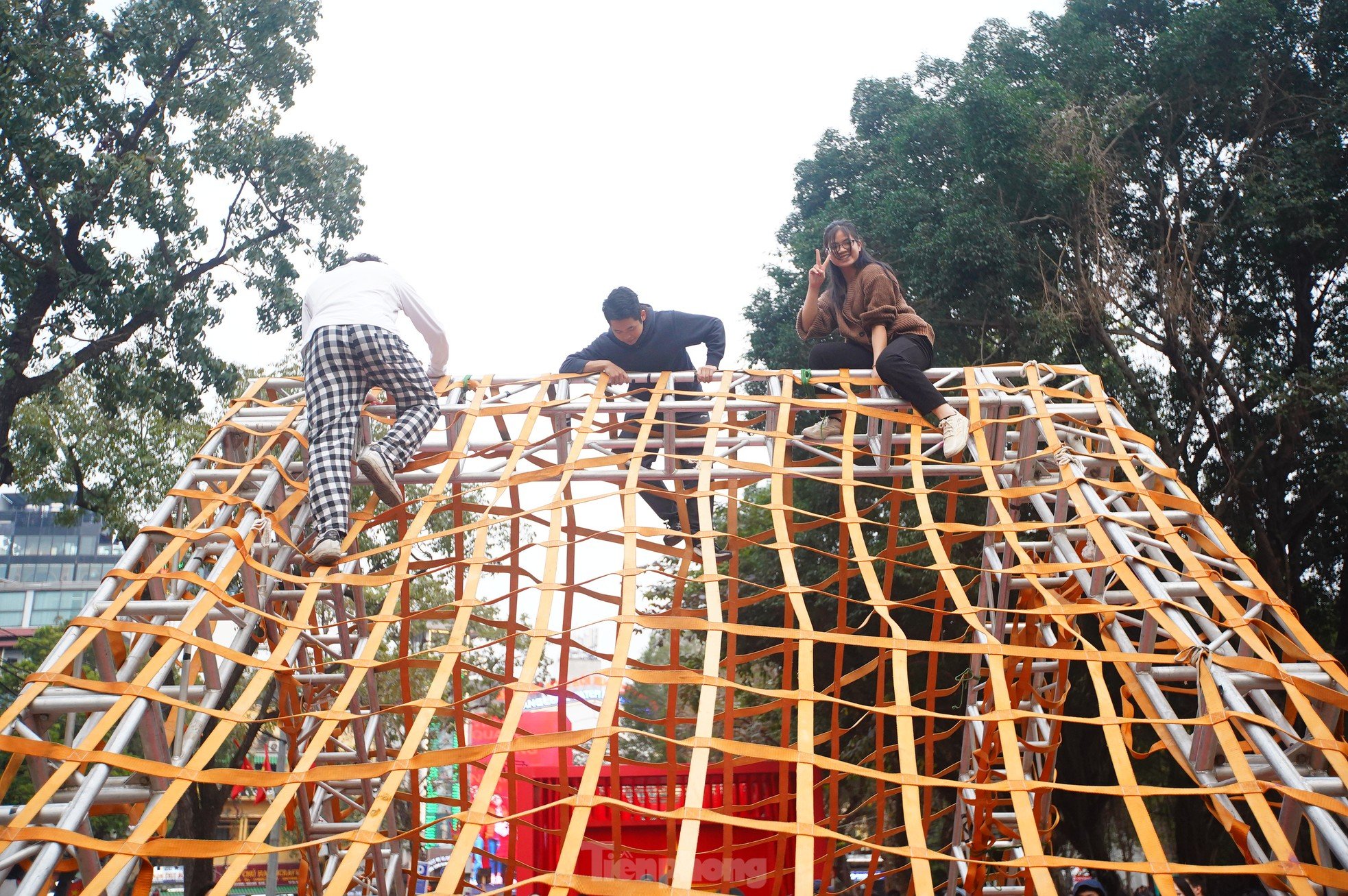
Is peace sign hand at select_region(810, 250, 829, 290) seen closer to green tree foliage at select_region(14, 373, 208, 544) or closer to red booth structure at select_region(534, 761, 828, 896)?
red booth structure at select_region(534, 761, 828, 896)

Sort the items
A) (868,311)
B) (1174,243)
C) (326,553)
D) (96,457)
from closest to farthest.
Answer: (326,553)
(868,311)
(1174,243)
(96,457)

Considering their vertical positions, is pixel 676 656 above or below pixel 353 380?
below

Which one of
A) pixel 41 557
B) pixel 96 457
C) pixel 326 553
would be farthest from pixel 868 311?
pixel 41 557

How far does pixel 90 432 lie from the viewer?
938cm

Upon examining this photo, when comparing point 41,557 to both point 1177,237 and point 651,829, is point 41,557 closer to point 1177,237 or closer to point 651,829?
point 651,829

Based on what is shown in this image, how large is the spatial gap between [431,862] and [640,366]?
128 inches

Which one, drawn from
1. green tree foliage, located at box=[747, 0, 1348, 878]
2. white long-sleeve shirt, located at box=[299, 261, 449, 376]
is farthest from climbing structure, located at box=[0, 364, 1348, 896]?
green tree foliage, located at box=[747, 0, 1348, 878]

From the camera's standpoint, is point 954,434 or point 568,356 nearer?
point 954,434

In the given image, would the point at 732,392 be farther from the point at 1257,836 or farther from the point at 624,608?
the point at 1257,836

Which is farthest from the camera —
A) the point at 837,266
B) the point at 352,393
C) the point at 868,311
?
the point at 837,266

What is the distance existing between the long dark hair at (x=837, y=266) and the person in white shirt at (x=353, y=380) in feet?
5.40

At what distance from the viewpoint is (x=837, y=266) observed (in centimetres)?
424

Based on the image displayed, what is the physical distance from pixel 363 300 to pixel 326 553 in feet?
3.24

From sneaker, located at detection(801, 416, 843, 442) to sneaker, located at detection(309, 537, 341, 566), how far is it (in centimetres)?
186
